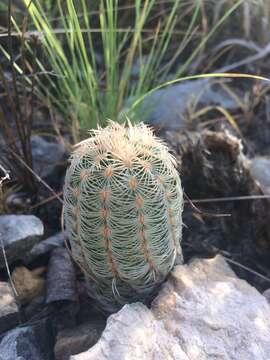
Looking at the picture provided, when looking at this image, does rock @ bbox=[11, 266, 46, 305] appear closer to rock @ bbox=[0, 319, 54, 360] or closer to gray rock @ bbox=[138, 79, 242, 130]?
rock @ bbox=[0, 319, 54, 360]

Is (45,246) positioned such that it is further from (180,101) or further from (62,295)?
(180,101)

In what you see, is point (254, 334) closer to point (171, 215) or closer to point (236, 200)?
point (171, 215)

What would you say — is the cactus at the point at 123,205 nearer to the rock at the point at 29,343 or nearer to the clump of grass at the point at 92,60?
the rock at the point at 29,343

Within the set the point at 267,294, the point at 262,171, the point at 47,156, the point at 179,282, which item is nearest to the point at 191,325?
the point at 179,282

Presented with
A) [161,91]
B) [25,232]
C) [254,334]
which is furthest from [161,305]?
[161,91]

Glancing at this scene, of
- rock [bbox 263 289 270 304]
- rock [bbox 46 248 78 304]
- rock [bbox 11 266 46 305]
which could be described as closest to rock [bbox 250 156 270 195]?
rock [bbox 263 289 270 304]
